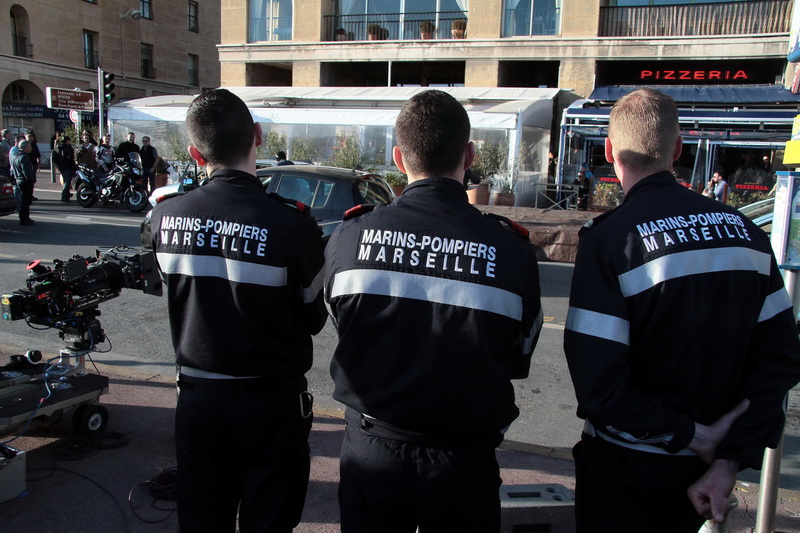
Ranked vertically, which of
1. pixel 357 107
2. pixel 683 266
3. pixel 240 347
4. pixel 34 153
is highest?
pixel 357 107

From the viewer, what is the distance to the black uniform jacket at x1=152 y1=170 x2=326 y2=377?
226 centimetres

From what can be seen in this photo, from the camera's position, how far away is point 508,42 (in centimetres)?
2220

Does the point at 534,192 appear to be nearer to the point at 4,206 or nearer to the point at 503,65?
the point at 503,65

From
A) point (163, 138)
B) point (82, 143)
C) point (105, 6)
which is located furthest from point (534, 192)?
point (105, 6)

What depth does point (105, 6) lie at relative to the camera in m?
37.5

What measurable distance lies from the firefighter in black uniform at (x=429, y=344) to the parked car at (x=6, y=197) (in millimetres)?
11853

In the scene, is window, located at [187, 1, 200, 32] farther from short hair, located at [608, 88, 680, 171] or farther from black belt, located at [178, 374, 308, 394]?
short hair, located at [608, 88, 680, 171]

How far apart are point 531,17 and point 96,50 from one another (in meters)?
28.7

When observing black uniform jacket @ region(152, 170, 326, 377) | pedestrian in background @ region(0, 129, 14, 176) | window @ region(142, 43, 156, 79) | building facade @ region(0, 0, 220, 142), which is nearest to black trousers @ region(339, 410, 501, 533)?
black uniform jacket @ region(152, 170, 326, 377)

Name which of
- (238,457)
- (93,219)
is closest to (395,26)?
(93,219)

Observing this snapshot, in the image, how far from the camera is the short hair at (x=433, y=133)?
1.96m

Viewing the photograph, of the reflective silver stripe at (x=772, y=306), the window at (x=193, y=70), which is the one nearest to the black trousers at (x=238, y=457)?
the reflective silver stripe at (x=772, y=306)

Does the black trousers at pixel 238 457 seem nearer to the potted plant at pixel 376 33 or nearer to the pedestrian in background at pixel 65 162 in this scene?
the pedestrian in background at pixel 65 162

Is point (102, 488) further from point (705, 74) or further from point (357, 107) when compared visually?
point (705, 74)
